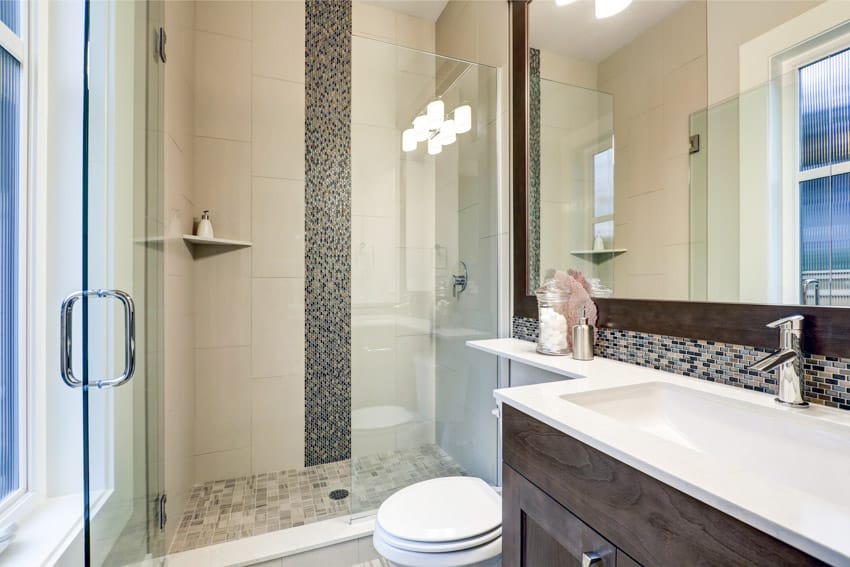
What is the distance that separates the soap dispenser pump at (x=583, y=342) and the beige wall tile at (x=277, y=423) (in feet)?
5.32

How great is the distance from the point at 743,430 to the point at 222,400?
86.9 inches

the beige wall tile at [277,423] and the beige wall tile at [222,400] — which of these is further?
the beige wall tile at [277,423]

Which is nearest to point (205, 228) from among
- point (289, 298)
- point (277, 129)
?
point (289, 298)

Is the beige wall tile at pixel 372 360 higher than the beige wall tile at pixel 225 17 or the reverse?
the reverse

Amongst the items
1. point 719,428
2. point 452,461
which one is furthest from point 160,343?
Result: point 719,428

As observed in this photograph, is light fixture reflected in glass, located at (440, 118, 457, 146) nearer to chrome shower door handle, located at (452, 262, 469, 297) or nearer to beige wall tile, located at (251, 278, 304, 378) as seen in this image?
chrome shower door handle, located at (452, 262, 469, 297)

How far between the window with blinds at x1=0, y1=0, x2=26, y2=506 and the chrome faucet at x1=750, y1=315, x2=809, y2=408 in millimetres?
1665

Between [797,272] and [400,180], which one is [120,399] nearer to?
[400,180]

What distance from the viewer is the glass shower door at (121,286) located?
78cm

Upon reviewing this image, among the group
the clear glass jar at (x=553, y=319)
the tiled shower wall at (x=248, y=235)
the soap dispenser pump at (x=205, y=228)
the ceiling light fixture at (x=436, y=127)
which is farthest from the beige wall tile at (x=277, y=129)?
the clear glass jar at (x=553, y=319)

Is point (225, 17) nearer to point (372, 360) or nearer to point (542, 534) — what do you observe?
point (372, 360)

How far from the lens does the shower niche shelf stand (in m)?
1.78

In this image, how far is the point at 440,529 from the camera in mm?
1093

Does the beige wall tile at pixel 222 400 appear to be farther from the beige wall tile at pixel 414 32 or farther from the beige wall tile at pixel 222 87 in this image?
the beige wall tile at pixel 414 32
